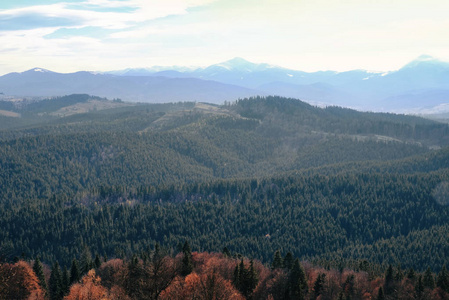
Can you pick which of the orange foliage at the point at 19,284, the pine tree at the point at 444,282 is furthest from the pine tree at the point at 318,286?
the orange foliage at the point at 19,284

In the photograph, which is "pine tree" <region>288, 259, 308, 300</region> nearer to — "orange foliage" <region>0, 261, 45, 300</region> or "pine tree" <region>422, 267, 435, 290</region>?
"pine tree" <region>422, 267, 435, 290</region>

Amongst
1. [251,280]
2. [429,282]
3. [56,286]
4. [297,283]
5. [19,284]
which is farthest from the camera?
[56,286]

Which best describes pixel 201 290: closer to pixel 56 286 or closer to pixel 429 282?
pixel 56 286

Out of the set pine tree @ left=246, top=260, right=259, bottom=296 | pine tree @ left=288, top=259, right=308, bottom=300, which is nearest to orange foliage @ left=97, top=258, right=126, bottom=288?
pine tree @ left=246, top=260, right=259, bottom=296

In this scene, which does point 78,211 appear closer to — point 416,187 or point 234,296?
point 234,296

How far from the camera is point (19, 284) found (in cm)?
7556

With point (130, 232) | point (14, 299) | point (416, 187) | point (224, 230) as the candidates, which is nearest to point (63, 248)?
point (130, 232)

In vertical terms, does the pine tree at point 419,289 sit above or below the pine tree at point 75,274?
above

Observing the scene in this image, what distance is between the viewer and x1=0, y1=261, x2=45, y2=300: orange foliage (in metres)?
70.2

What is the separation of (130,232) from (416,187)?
115 m

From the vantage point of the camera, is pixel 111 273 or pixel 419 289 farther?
pixel 111 273

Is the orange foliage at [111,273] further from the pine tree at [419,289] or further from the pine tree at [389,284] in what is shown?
the pine tree at [419,289]

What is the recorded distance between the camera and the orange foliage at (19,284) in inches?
2764

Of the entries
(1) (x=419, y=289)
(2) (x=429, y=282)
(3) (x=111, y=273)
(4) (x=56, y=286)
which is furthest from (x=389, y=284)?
(4) (x=56, y=286)
